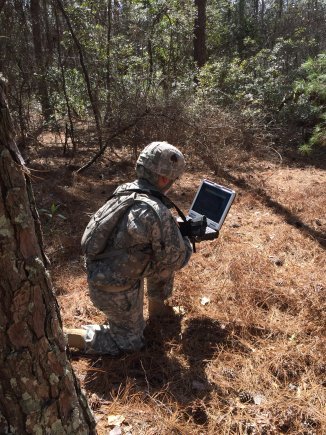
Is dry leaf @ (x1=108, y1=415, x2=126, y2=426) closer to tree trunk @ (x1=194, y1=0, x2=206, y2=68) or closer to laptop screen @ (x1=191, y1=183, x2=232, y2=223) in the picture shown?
laptop screen @ (x1=191, y1=183, x2=232, y2=223)

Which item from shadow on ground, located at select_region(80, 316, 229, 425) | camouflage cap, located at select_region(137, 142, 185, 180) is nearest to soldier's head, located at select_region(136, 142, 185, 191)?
camouflage cap, located at select_region(137, 142, 185, 180)

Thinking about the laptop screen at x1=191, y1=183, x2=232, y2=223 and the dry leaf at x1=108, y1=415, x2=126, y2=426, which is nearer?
the dry leaf at x1=108, y1=415, x2=126, y2=426

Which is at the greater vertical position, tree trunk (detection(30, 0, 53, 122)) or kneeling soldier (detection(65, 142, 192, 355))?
tree trunk (detection(30, 0, 53, 122))

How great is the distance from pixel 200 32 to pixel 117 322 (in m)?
11.3

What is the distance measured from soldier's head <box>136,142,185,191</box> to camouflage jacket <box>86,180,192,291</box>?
8 centimetres

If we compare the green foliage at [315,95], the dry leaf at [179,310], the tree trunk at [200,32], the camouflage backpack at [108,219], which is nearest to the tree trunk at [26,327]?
the camouflage backpack at [108,219]

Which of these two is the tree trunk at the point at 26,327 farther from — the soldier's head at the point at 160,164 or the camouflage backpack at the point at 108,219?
the soldier's head at the point at 160,164

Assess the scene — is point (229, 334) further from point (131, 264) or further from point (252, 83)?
point (252, 83)

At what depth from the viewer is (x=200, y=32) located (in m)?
12.2

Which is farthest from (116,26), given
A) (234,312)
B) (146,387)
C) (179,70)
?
(146,387)

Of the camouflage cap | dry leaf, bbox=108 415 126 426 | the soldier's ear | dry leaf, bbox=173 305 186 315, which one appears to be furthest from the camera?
dry leaf, bbox=173 305 186 315

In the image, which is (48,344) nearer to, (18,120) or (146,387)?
(146,387)

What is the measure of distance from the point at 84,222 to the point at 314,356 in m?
3.77

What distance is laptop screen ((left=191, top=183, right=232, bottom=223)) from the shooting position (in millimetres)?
3549
